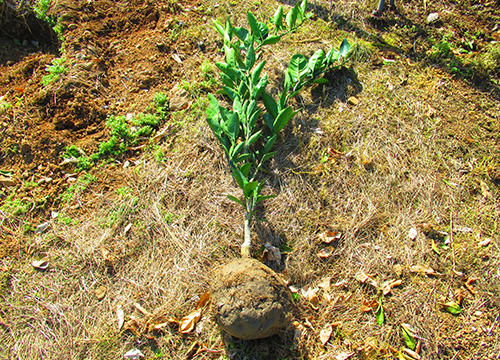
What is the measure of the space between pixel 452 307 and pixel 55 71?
3609 millimetres

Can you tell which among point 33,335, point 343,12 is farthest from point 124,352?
point 343,12

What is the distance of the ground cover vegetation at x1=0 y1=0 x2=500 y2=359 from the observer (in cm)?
193

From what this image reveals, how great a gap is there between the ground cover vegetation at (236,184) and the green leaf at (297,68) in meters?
0.21

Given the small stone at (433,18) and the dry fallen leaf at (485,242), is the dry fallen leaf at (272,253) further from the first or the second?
the small stone at (433,18)

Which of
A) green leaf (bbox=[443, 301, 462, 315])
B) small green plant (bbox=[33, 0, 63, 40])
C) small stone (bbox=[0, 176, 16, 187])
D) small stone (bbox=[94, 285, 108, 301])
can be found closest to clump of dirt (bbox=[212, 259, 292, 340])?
small stone (bbox=[94, 285, 108, 301])

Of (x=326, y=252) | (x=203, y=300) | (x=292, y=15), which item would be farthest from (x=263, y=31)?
(x=203, y=300)

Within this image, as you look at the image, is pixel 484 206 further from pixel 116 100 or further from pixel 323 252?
pixel 116 100

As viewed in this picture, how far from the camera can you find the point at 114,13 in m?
3.01

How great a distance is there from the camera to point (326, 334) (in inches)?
74.4

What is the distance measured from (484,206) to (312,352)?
171 centimetres

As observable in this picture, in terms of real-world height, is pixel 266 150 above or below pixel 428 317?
above

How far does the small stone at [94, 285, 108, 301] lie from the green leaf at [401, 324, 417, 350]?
6.46 feet

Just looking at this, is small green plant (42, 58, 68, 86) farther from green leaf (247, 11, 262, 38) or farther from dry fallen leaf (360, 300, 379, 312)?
dry fallen leaf (360, 300, 379, 312)

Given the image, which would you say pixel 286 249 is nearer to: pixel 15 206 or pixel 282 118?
pixel 282 118
